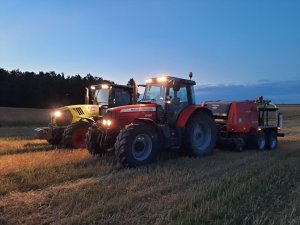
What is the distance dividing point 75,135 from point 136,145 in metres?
3.27

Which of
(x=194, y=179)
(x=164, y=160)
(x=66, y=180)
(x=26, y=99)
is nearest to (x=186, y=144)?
(x=164, y=160)

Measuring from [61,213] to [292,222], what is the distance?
2813mm

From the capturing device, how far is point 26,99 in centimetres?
5312

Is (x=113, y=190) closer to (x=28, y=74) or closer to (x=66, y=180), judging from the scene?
(x=66, y=180)

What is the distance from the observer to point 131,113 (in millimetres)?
9836

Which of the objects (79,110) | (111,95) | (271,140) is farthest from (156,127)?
(271,140)

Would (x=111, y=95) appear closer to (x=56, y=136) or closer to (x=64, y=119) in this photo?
(x=64, y=119)

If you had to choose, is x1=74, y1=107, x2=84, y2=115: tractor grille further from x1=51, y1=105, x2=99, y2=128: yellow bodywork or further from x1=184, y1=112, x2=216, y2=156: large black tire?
x1=184, y1=112, x2=216, y2=156: large black tire

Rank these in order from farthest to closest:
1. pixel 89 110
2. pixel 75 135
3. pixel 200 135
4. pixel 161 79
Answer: pixel 89 110 < pixel 75 135 < pixel 200 135 < pixel 161 79

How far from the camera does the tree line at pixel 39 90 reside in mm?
52062

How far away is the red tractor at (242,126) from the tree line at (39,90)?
126 feet

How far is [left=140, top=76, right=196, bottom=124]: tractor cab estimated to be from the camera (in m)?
10.2

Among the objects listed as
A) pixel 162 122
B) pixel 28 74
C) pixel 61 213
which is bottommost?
pixel 61 213

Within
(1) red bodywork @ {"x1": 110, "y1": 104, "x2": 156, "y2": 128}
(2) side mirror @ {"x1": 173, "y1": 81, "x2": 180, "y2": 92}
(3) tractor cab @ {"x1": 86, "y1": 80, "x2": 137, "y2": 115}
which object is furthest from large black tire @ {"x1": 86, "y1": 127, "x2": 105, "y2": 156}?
(3) tractor cab @ {"x1": 86, "y1": 80, "x2": 137, "y2": 115}
